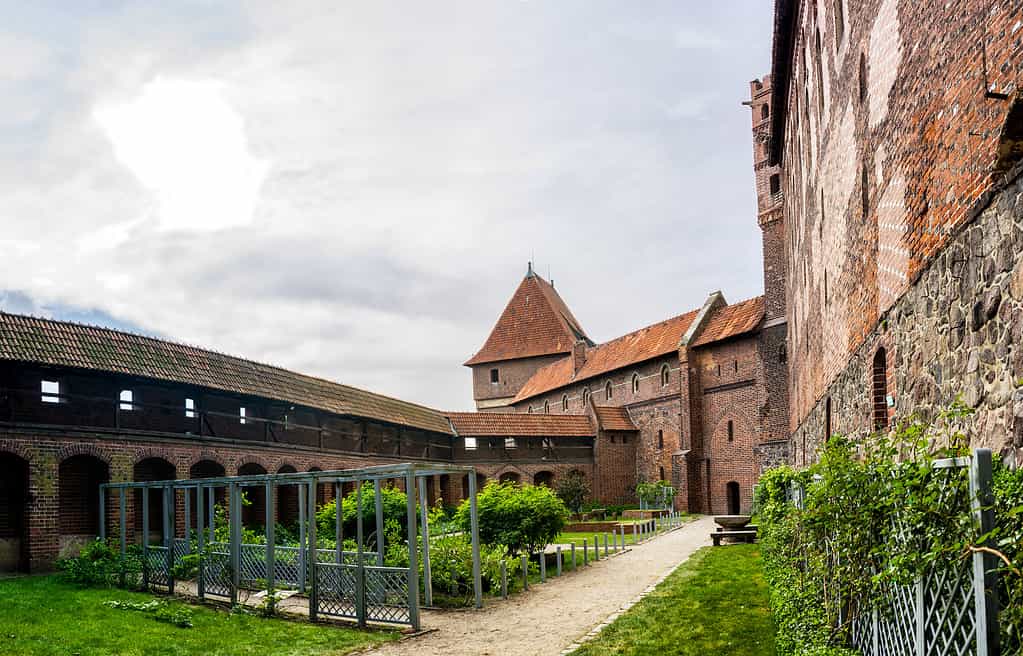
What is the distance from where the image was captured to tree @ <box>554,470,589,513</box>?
133ft

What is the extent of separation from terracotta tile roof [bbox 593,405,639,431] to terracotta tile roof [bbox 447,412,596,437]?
0.71 m

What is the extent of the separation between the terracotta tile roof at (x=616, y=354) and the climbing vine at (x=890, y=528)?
3592 cm

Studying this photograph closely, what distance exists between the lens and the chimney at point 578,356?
54781 mm

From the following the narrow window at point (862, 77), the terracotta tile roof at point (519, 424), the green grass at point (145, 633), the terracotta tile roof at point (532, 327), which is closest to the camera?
the narrow window at point (862, 77)

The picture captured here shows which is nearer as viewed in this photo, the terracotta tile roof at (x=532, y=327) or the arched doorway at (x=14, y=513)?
the arched doorway at (x=14, y=513)

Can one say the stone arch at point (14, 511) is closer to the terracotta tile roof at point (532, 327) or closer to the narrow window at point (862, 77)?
the narrow window at point (862, 77)

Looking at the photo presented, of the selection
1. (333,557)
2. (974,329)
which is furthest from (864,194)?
(333,557)

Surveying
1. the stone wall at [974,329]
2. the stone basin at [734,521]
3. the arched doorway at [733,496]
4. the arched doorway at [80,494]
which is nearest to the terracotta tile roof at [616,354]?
the arched doorway at [733,496]

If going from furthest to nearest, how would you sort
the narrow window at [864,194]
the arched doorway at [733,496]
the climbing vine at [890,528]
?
the arched doorway at [733,496] < the narrow window at [864,194] < the climbing vine at [890,528]

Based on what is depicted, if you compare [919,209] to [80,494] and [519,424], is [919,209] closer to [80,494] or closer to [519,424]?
[80,494]

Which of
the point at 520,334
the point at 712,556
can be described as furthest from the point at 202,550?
the point at 520,334

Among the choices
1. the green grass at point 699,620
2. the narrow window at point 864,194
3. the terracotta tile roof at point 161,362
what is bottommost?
the green grass at point 699,620

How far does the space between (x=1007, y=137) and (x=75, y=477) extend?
22.3m

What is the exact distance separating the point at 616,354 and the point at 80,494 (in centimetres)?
3297
